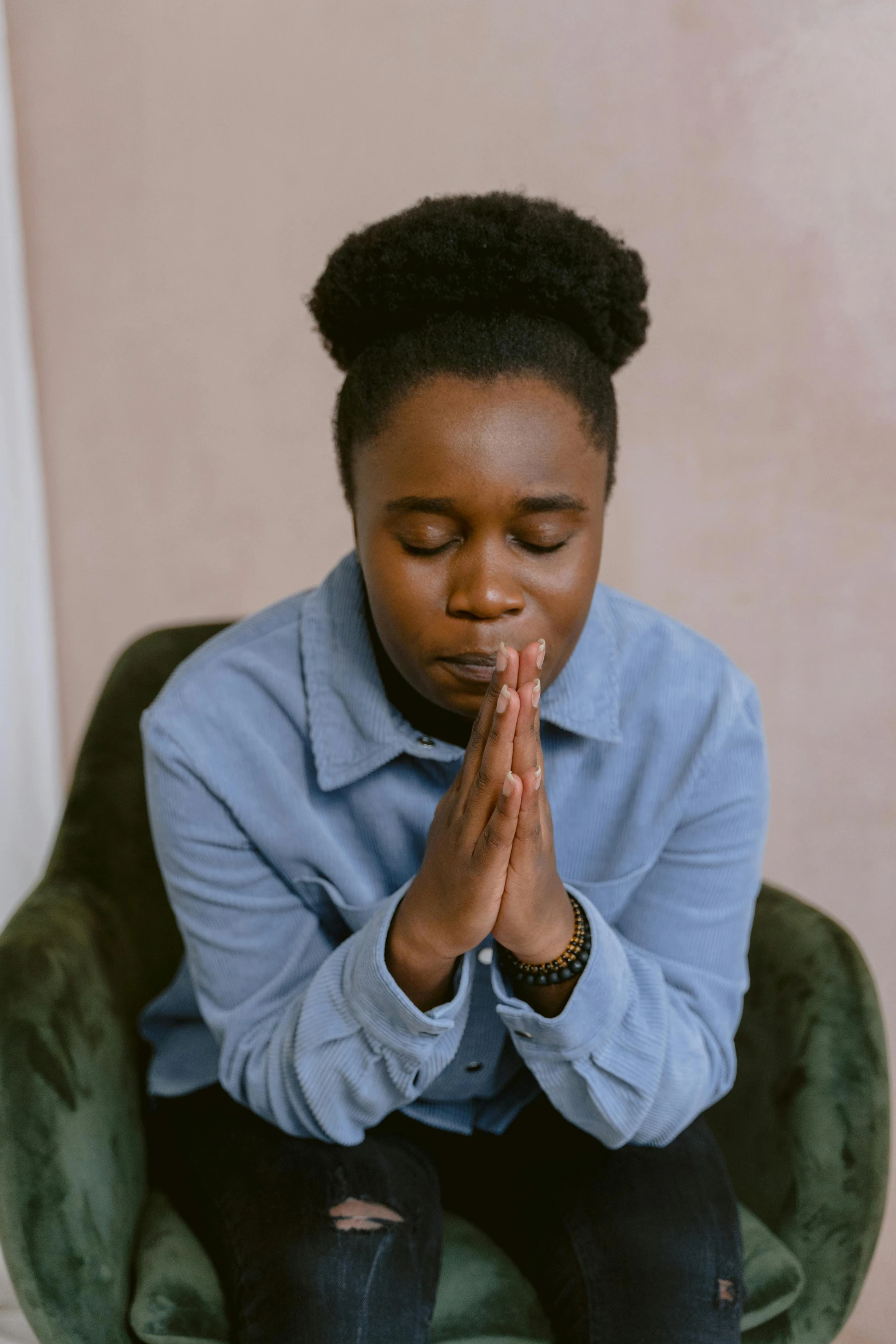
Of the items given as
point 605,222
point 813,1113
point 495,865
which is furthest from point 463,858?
point 605,222

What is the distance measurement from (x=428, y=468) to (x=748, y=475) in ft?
3.05

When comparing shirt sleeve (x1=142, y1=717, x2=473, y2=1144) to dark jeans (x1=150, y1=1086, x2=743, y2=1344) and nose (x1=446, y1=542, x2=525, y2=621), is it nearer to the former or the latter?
dark jeans (x1=150, y1=1086, x2=743, y2=1344)

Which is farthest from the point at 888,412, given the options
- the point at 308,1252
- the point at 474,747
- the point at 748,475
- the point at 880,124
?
the point at 308,1252

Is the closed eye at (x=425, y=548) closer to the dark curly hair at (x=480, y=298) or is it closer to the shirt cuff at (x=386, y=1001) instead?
Answer: the dark curly hair at (x=480, y=298)

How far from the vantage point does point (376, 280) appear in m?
0.91

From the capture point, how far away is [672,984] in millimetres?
1049

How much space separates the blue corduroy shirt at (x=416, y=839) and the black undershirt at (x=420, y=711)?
2 centimetres

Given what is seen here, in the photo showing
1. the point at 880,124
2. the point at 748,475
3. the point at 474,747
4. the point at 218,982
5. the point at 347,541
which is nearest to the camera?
the point at 474,747

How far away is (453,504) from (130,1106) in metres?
0.67

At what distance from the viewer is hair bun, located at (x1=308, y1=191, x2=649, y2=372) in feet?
2.90

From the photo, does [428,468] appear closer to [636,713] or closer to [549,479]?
[549,479]

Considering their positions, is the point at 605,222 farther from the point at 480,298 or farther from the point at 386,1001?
the point at 386,1001

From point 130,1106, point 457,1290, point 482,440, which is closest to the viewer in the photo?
point 482,440

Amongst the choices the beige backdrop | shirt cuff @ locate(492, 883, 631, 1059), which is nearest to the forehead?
shirt cuff @ locate(492, 883, 631, 1059)
